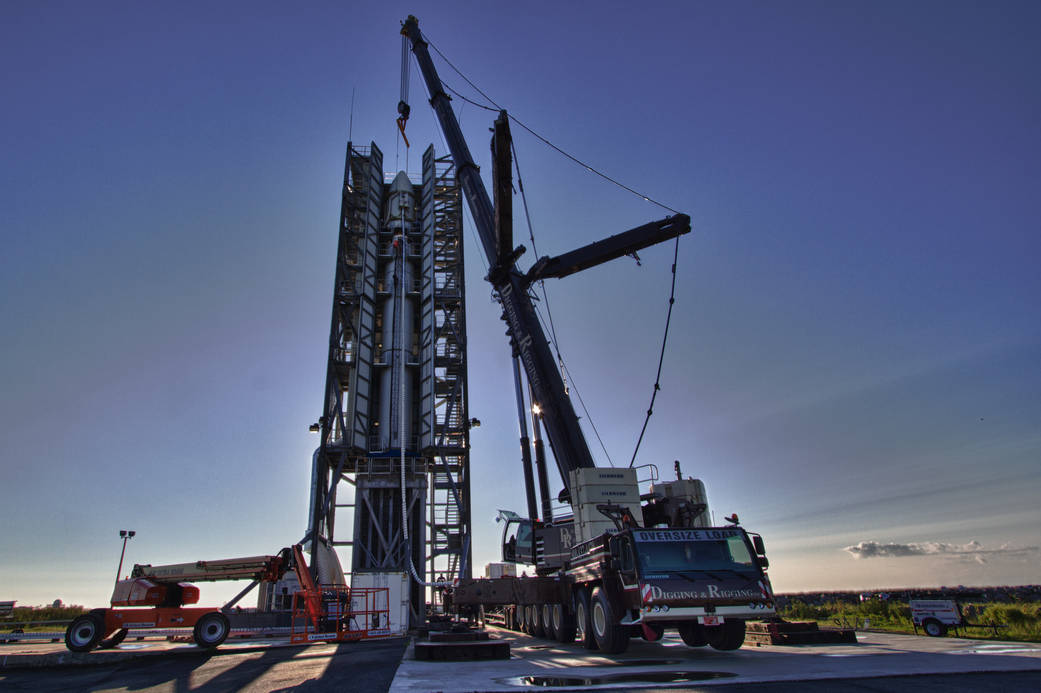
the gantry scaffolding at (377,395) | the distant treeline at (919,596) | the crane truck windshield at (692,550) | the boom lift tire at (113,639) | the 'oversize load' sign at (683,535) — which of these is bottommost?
the distant treeline at (919,596)

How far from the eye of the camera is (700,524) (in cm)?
1697

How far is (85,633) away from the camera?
1265 centimetres

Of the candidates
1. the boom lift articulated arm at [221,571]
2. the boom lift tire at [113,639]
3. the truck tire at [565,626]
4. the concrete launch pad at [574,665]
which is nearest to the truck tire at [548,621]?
the truck tire at [565,626]

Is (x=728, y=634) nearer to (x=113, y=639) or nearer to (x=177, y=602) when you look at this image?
(x=177, y=602)

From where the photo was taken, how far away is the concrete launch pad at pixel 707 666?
23.0 feet

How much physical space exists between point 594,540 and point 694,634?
2525 millimetres

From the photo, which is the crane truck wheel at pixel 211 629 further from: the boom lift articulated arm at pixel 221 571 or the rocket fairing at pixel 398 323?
the rocket fairing at pixel 398 323

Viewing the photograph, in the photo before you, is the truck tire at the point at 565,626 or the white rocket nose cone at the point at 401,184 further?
the white rocket nose cone at the point at 401,184

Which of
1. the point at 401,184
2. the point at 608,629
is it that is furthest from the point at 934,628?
the point at 401,184

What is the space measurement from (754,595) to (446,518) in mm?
22211

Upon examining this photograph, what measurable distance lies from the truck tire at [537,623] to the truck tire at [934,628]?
9808 millimetres

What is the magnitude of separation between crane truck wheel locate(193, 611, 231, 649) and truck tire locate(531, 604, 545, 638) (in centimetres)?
785

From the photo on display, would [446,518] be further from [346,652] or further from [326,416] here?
[346,652]

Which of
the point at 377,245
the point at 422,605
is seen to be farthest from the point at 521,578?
the point at 377,245
